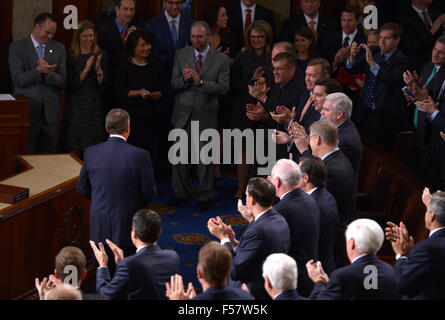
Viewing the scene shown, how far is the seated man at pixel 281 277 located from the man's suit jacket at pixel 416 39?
5130 mm

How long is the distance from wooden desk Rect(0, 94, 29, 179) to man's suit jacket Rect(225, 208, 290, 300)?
10.7 ft

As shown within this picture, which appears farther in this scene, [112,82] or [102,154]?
[112,82]

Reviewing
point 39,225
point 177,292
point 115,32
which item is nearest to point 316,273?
point 177,292

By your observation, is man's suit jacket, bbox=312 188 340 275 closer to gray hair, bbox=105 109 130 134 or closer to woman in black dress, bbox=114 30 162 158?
gray hair, bbox=105 109 130 134

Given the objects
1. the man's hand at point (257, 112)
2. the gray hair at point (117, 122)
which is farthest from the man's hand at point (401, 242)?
the man's hand at point (257, 112)

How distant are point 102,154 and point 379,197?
244 cm

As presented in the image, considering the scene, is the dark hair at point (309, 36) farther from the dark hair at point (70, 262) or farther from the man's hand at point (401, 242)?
the dark hair at point (70, 262)

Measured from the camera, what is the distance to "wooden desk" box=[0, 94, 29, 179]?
6387 mm

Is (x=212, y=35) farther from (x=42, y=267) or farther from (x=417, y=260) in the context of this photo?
(x=417, y=260)

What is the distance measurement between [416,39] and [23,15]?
424 centimetres

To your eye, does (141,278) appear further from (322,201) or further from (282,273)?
(322,201)

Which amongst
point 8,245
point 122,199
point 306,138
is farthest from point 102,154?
point 306,138

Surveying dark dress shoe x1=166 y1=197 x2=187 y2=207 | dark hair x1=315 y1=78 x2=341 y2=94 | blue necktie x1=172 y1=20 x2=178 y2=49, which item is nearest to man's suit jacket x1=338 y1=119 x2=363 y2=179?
dark hair x1=315 y1=78 x2=341 y2=94

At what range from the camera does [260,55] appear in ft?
23.4
